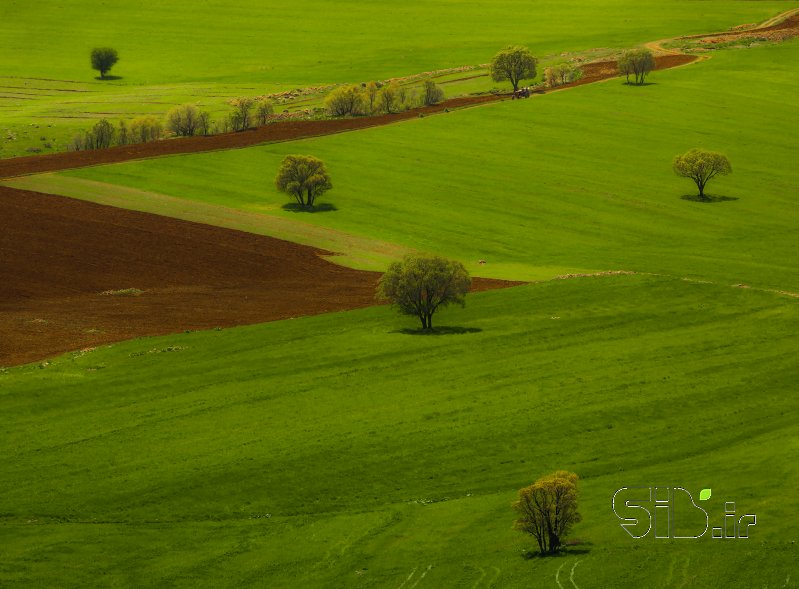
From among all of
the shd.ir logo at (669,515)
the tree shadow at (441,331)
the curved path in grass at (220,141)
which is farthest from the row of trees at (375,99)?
the shd.ir logo at (669,515)

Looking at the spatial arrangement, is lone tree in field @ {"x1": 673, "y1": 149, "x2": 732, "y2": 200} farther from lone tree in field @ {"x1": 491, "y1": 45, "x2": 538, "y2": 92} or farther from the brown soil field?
lone tree in field @ {"x1": 491, "y1": 45, "x2": 538, "y2": 92}

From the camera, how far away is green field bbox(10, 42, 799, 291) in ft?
355

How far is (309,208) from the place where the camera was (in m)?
122

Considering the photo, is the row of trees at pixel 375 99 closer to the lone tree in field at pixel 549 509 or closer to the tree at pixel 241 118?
the tree at pixel 241 118

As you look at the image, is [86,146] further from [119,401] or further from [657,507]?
[657,507]

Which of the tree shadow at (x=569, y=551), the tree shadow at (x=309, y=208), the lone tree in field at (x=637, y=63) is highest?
the lone tree in field at (x=637, y=63)

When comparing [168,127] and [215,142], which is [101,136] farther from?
[215,142]

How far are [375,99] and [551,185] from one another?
43.4 meters

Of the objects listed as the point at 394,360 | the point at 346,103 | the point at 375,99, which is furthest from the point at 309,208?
the point at 375,99

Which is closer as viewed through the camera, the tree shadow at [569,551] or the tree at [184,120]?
the tree shadow at [569,551]

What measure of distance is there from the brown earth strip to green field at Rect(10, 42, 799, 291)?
3.03m

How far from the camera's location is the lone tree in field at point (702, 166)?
127812 millimetres

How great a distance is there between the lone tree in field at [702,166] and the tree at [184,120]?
6070 cm

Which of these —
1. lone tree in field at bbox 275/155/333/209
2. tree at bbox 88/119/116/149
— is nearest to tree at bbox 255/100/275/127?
tree at bbox 88/119/116/149
